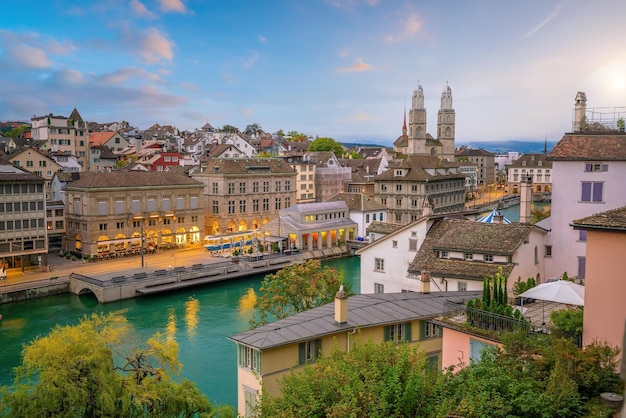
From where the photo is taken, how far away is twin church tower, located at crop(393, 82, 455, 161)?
149875 mm

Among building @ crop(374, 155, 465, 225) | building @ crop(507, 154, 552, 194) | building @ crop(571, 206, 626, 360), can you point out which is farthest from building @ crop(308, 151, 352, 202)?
building @ crop(571, 206, 626, 360)

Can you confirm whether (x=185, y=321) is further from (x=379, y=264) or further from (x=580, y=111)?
(x=580, y=111)

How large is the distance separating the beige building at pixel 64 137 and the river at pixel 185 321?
50.1 m

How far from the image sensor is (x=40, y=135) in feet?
311

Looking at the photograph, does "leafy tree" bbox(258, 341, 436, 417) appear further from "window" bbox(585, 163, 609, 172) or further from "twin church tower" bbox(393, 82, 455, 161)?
"twin church tower" bbox(393, 82, 455, 161)

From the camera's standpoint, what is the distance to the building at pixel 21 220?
49000mm

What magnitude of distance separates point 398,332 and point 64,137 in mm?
83868

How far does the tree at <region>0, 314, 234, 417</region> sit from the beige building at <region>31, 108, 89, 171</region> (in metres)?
78.5

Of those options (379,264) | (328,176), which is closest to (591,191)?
(379,264)

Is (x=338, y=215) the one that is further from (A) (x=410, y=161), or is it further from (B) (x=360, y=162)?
(B) (x=360, y=162)

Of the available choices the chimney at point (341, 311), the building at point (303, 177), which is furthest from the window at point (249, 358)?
the building at point (303, 177)

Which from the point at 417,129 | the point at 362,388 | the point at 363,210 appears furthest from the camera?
the point at 417,129

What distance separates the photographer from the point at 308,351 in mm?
18844

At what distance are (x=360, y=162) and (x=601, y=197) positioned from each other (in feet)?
250
